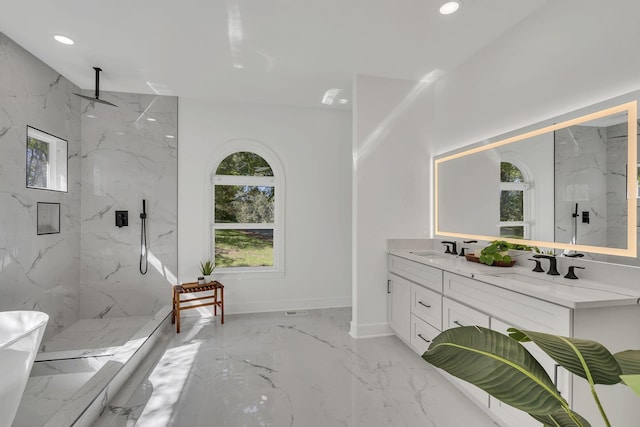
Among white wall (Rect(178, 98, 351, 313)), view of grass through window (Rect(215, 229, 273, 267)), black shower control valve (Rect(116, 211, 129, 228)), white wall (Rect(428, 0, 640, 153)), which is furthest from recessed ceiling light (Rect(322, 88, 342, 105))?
black shower control valve (Rect(116, 211, 129, 228))

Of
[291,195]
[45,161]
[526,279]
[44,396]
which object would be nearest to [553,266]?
[526,279]

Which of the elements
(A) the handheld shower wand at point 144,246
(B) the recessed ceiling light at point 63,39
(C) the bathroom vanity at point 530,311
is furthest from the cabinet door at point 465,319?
(B) the recessed ceiling light at point 63,39

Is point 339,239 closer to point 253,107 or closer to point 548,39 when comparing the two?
point 253,107

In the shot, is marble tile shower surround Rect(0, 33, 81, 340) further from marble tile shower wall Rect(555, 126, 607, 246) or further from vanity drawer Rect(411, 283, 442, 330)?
marble tile shower wall Rect(555, 126, 607, 246)

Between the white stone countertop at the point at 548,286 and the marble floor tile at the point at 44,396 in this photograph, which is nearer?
the white stone countertop at the point at 548,286

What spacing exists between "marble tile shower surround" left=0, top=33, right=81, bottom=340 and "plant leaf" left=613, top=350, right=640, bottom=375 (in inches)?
150

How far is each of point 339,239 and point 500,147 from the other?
7.64ft

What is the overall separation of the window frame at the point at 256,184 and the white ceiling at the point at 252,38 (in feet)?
2.72

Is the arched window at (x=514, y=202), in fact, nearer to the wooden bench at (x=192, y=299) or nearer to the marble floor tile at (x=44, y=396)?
the wooden bench at (x=192, y=299)

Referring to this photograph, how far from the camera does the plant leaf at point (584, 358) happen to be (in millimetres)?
647

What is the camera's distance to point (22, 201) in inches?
108

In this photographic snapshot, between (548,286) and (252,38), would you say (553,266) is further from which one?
(252,38)

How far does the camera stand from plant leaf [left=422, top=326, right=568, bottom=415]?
62 cm

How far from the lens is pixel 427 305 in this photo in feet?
8.36
